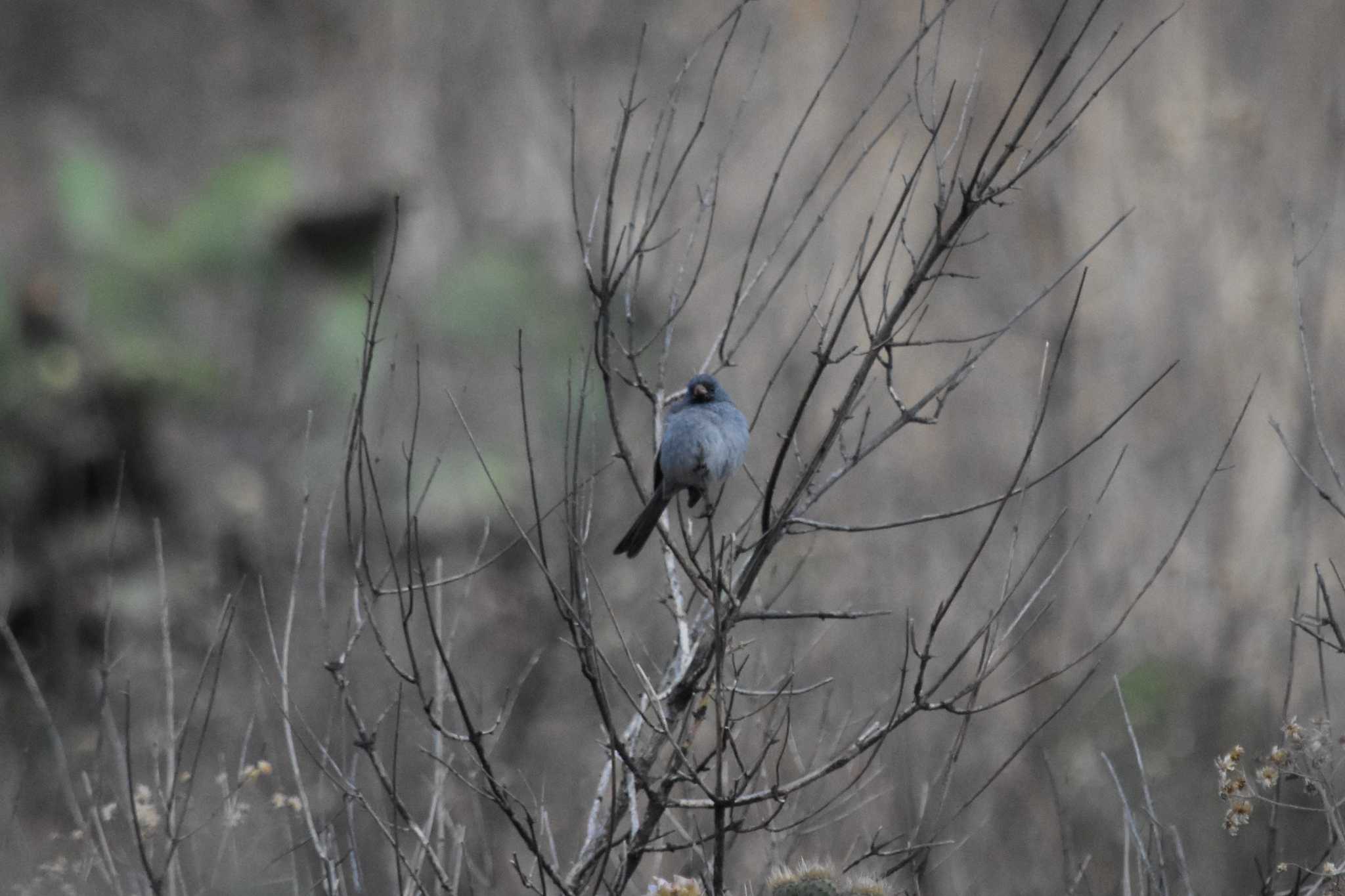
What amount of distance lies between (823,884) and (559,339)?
7.04m

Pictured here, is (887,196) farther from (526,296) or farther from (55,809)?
(55,809)

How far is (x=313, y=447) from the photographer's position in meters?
9.32

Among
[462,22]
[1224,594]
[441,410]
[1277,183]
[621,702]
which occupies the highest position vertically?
[462,22]

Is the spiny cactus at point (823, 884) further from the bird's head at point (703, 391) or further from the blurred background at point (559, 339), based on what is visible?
the blurred background at point (559, 339)

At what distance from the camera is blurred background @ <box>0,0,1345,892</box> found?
8.41m

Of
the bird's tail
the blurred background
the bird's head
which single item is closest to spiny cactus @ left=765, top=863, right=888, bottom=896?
the bird's tail

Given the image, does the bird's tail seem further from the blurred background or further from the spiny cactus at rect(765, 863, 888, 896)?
the blurred background

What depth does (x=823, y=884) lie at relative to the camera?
122 inches

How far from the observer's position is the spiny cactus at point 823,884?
3.10m

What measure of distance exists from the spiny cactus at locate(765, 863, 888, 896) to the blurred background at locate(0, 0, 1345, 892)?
9.16ft

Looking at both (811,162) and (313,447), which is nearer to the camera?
(313,447)

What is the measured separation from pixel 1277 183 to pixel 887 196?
3.83 m

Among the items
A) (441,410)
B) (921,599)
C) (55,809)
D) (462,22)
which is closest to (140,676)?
(55,809)

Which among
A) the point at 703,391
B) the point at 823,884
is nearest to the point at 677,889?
the point at 823,884
